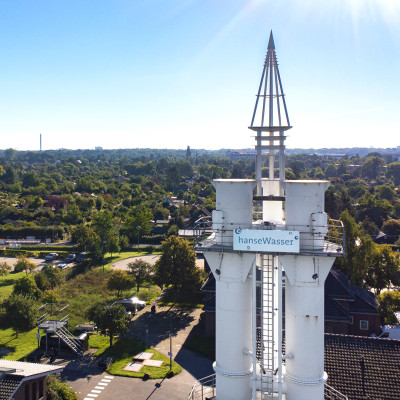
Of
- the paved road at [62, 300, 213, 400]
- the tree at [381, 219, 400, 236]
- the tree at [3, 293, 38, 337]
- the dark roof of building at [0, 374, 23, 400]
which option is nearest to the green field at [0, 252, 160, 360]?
the tree at [3, 293, 38, 337]

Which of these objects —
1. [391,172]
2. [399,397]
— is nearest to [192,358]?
[399,397]

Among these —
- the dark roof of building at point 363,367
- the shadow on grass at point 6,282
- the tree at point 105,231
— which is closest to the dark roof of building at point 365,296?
the dark roof of building at point 363,367

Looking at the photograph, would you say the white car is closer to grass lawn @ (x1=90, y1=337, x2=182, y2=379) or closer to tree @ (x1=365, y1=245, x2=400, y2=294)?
grass lawn @ (x1=90, y1=337, x2=182, y2=379)

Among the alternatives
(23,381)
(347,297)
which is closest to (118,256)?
(347,297)

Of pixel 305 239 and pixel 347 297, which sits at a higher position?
pixel 305 239

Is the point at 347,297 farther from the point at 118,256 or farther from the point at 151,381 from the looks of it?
the point at 118,256

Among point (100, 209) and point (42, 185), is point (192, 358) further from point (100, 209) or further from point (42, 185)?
point (42, 185)
